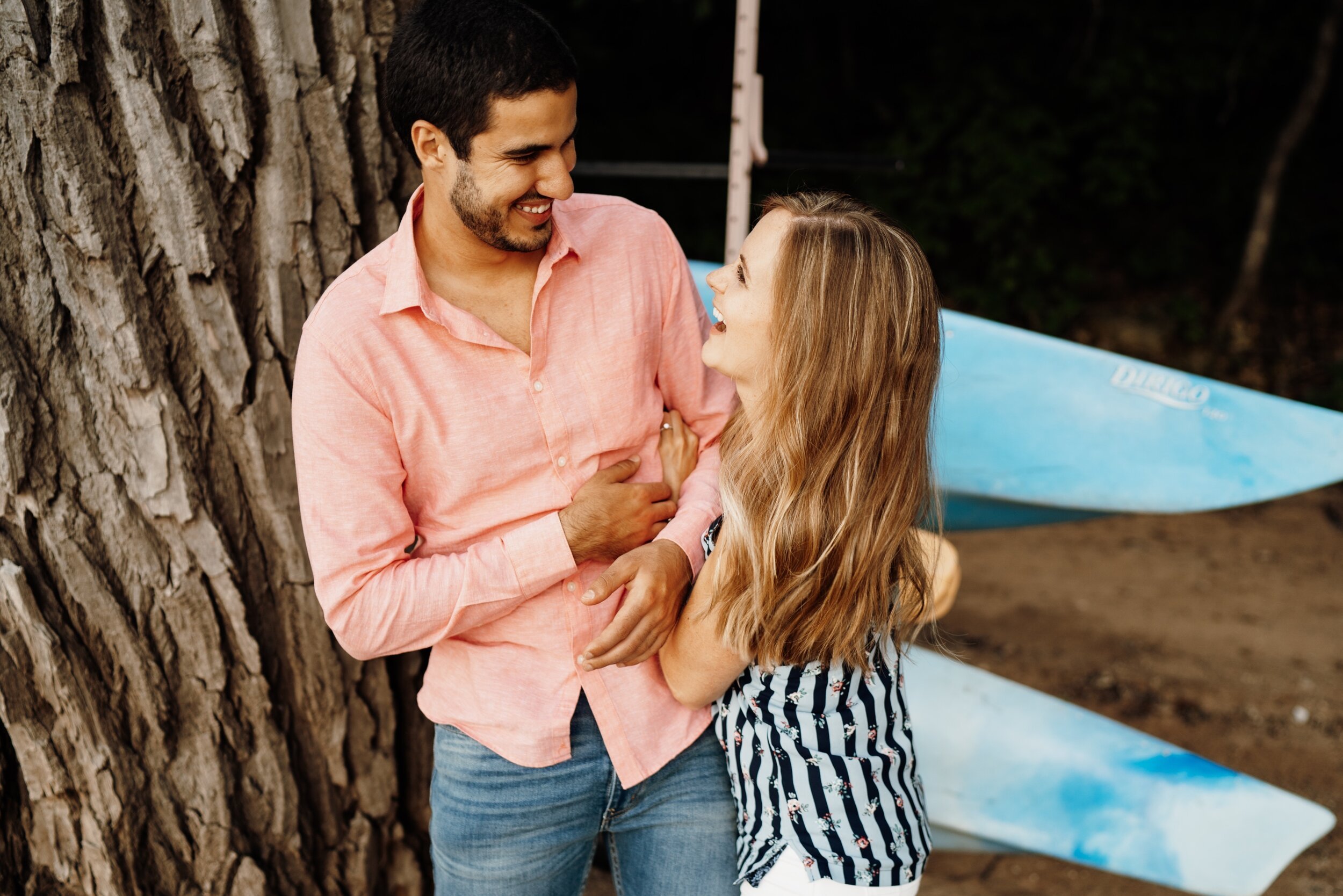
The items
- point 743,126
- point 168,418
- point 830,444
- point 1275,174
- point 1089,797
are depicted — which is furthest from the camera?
point 1275,174

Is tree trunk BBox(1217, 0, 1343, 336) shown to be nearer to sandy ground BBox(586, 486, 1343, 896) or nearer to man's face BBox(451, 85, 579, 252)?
sandy ground BBox(586, 486, 1343, 896)

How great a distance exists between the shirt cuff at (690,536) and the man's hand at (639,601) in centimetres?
2

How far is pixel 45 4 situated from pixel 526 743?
4.14 ft

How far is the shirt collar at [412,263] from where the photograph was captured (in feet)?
4.69

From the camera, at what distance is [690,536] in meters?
1.56

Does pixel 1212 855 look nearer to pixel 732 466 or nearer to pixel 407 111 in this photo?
pixel 732 466

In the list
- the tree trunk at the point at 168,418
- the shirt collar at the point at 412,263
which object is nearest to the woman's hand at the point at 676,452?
the shirt collar at the point at 412,263

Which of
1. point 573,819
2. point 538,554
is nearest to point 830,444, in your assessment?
point 538,554

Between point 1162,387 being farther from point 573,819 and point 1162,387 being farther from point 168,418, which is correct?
point 168,418

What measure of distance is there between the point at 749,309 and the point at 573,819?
0.82 meters

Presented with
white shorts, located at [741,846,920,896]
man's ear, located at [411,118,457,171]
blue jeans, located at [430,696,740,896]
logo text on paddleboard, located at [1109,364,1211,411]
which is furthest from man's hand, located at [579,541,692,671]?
logo text on paddleboard, located at [1109,364,1211,411]

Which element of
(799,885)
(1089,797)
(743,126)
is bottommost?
(1089,797)

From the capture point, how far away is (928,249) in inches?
284

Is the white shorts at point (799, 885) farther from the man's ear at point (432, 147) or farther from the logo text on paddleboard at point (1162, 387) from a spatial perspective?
the logo text on paddleboard at point (1162, 387)
